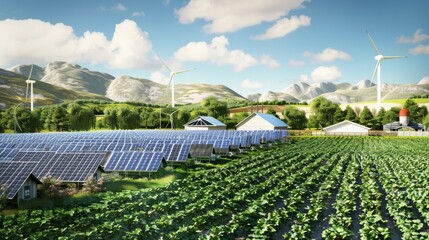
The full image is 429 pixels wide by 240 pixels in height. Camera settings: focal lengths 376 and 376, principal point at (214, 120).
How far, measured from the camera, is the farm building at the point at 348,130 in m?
128

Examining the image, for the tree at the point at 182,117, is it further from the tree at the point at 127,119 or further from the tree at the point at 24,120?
the tree at the point at 24,120

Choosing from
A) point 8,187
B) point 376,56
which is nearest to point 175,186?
point 8,187

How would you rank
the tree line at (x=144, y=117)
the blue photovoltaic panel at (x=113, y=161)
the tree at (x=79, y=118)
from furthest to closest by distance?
1. the tree at (x=79, y=118)
2. the tree line at (x=144, y=117)
3. the blue photovoltaic panel at (x=113, y=161)

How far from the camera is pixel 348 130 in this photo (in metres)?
131

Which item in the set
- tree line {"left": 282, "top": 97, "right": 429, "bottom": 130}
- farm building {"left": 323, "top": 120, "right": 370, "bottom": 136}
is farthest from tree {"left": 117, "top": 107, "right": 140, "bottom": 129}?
farm building {"left": 323, "top": 120, "right": 370, "bottom": 136}

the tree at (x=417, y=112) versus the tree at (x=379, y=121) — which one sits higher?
the tree at (x=417, y=112)

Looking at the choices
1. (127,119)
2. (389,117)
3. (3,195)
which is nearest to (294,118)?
(389,117)

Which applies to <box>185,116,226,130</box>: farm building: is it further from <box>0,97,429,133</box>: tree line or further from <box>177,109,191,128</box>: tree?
<box>177,109,191,128</box>: tree

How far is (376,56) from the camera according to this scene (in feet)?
403

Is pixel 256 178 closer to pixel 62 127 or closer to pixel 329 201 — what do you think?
pixel 329 201

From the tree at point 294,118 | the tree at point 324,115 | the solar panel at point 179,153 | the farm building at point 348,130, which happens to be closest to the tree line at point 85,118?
the tree at point 294,118

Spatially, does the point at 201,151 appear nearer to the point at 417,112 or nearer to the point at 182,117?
the point at 182,117

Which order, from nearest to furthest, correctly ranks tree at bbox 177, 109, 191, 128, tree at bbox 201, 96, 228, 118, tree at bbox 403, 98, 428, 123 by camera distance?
tree at bbox 177, 109, 191, 128 → tree at bbox 201, 96, 228, 118 → tree at bbox 403, 98, 428, 123

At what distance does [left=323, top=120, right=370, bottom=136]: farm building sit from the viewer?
420 ft
